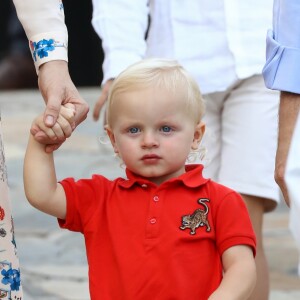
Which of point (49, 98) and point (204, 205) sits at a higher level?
point (49, 98)

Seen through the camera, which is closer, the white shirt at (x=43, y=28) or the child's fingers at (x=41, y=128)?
the child's fingers at (x=41, y=128)

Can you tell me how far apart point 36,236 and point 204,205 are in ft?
12.7

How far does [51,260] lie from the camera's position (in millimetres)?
6578

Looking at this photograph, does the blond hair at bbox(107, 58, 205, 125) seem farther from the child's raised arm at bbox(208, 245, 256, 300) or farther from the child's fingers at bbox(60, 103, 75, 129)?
the child's raised arm at bbox(208, 245, 256, 300)

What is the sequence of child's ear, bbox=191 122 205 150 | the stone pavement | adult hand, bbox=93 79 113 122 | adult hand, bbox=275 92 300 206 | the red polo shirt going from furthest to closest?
the stone pavement
adult hand, bbox=93 79 113 122
child's ear, bbox=191 122 205 150
the red polo shirt
adult hand, bbox=275 92 300 206

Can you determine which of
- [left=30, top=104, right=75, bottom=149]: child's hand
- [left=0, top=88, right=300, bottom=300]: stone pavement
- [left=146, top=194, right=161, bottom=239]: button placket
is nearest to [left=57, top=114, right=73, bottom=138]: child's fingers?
[left=30, top=104, right=75, bottom=149]: child's hand

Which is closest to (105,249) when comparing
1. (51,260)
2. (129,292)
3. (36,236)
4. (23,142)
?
(129,292)

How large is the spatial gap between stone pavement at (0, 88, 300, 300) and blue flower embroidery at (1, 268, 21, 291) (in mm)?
818

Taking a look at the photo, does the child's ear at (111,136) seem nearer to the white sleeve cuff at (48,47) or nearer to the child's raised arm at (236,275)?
the white sleeve cuff at (48,47)

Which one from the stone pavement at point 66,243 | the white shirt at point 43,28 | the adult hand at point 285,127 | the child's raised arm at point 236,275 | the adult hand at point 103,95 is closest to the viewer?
the adult hand at point 285,127

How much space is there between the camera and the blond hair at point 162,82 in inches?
138

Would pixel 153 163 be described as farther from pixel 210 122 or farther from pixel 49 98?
pixel 210 122

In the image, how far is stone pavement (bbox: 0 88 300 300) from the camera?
5.94m

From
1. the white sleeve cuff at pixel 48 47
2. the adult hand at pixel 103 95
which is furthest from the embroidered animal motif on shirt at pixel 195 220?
the adult hand at pixel 103 95
